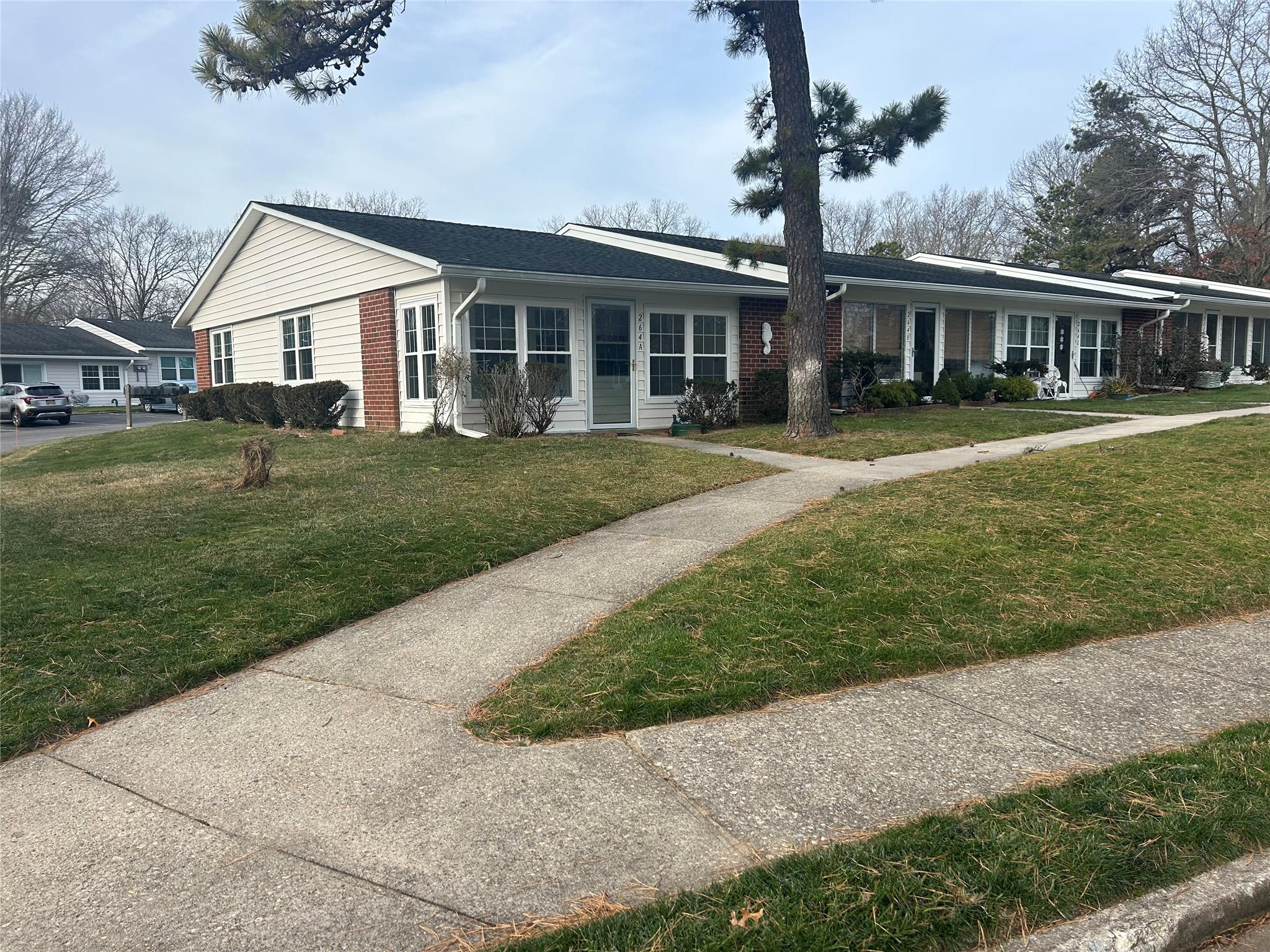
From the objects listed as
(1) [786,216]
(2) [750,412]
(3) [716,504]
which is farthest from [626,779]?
(2) [750,412]

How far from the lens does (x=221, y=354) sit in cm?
2259

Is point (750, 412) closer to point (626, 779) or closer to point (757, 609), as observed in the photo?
point (757, 609)

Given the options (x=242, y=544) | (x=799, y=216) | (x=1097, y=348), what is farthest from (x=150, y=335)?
(x=242, y=544)

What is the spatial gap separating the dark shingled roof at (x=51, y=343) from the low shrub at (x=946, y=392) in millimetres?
35884

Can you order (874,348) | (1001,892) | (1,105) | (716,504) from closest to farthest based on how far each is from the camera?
1. (1001,892)
2. (716,504)
3. (874,348)
4. (1,105)

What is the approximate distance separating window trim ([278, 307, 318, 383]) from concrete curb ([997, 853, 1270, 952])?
1746cm

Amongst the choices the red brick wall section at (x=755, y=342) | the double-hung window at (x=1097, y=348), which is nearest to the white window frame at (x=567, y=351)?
the red brick wall section at (x=755, y=342)

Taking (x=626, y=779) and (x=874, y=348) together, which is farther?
(x=874, y=348)

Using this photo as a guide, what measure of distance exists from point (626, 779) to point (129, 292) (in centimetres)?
6698

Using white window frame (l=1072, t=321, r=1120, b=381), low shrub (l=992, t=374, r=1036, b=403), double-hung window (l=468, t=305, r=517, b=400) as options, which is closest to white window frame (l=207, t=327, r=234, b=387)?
double-hung window (l=468, t=305, r=517, b=400)

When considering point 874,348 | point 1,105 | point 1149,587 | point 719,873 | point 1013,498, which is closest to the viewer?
point 719,873

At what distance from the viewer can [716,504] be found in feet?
26.0

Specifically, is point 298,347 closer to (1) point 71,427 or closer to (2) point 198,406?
(2) point 198,406

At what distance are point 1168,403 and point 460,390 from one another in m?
14.0
